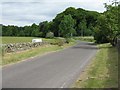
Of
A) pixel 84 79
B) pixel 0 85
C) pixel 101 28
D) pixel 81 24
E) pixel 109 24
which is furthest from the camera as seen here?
pixel 81 24

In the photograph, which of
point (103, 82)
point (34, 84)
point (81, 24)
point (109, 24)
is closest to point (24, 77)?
point (34, 84)

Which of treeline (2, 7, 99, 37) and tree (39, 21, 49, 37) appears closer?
treeline (2, 7, 99, 37)

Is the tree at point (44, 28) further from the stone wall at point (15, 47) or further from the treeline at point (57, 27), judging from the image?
the stone wall at point (15, 47)

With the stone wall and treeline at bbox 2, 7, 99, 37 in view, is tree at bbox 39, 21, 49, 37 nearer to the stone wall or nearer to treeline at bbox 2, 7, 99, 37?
treeline at bbox 2, 7, 99, 37

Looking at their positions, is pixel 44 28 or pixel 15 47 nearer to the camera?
pixel 15 47

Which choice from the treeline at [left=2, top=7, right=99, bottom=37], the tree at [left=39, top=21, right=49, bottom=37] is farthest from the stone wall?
the tree at [left=39, top=21, right=49, bottom=37]

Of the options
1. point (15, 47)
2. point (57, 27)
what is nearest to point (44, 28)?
point (57, 27)

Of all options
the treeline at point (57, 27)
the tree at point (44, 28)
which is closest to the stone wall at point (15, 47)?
the treeline at point (57, 27)

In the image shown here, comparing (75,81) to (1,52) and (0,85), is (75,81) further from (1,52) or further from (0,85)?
(1,52)

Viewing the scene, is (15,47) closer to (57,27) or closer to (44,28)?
(57,27)

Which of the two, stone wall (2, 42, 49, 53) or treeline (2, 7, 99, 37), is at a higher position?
treeline (2, 7, 99, 37)

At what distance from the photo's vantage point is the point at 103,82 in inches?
576

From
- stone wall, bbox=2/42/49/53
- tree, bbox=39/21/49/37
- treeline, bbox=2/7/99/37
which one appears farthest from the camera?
tree, bbox=39/21/49/37

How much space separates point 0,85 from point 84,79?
4.30 metres
